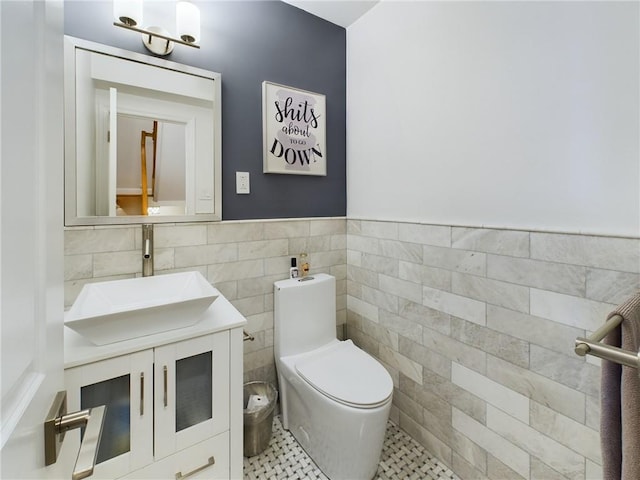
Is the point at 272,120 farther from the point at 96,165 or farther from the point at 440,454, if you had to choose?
the point at 440,454

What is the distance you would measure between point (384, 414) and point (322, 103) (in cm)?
182

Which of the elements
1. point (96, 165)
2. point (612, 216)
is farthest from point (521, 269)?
point (96, 165)

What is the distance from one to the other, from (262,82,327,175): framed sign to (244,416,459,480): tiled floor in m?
1.57

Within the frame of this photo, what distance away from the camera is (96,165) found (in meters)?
1.37

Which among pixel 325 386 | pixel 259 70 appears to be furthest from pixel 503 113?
pixel 325 386

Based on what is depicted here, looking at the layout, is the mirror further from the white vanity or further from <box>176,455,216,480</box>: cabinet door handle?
<box>176,455,216,480</box>: cabinet door handle

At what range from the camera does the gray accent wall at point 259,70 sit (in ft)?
5.08

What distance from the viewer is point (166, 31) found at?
1449 millimetres

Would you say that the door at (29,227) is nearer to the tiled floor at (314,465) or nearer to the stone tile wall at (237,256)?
the stone tile wall at (237,256)

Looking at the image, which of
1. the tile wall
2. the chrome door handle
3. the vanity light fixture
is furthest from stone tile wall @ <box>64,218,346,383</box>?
the chrome door handle

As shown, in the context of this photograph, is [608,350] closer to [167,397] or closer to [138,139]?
[167,397]

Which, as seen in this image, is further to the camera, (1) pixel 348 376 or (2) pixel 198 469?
(1) pixel 348 376

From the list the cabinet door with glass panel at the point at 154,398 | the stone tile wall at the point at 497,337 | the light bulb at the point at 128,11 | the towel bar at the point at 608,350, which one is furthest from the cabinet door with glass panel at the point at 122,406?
the light bulb at the point at 128,11

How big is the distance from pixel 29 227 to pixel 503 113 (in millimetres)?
1528
